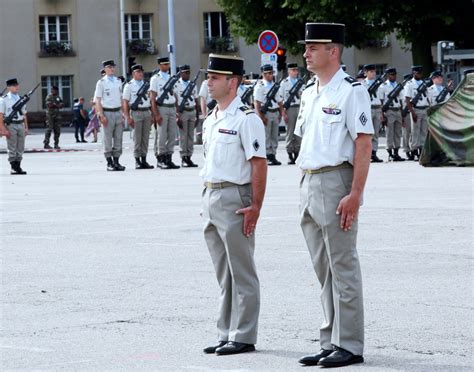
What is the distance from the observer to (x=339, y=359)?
7.74 m

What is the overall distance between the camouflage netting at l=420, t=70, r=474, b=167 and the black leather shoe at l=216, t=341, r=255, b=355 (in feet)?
58.3

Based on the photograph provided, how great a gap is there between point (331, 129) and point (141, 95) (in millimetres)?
21117

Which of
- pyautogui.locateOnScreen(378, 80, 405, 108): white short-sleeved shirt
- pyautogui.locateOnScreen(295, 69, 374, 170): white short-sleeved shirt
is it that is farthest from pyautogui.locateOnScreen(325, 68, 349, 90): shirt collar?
pyautogui.locateOnScreen(378, 80, 405, 108): white short-sleeved shirt

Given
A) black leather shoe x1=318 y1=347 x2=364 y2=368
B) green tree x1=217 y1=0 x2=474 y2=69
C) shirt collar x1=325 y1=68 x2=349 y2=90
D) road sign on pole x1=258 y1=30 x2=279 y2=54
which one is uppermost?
green tree x1=217 y1=0 x2=474 y2=69

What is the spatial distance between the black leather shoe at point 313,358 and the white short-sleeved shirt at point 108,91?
19935mm

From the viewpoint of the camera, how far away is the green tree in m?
49.9

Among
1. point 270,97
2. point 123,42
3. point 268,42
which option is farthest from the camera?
point 123,42

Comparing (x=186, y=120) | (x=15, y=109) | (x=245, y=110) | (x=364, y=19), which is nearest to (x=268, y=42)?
(x=186, y=120)

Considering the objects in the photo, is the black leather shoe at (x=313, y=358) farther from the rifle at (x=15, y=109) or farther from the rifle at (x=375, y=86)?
the rifle at (x=375, y=86)

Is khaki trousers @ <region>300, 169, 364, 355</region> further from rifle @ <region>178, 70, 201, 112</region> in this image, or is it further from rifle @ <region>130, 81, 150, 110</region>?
rifle @ <region>178, 70, 201, 112</region>

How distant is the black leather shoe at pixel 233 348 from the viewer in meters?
8.23

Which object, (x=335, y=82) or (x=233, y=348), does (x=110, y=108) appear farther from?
(x=335, y=82)

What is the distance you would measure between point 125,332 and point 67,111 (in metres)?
67.3

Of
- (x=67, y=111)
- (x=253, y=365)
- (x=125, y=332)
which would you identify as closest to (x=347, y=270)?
(x=253, y=365)
